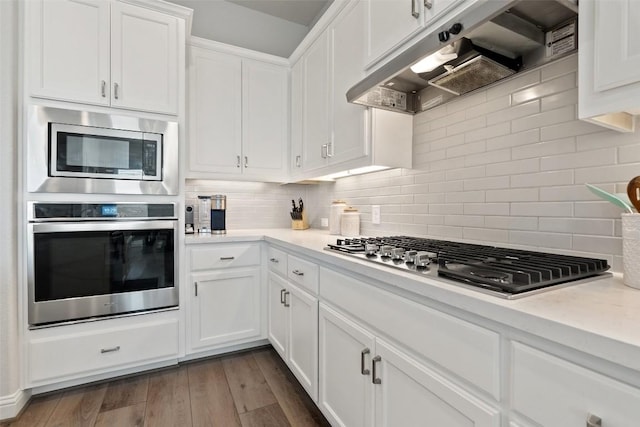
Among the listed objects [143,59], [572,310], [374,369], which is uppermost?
[143,59]

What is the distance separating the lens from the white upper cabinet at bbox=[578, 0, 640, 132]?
2.42 feet

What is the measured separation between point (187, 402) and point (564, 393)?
1874mm

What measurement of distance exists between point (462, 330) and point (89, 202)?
2.13 metres

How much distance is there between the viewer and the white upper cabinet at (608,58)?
0.74 meters

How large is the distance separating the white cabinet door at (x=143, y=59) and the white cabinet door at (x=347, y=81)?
110 cm

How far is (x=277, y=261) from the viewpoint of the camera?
6.98 feet

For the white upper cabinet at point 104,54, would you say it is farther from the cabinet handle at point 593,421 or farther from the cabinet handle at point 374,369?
the cabinet handle at point 593,421

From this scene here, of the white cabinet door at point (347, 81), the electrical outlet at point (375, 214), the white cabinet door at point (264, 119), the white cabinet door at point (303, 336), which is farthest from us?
the white cabinet door at point (264, 119)

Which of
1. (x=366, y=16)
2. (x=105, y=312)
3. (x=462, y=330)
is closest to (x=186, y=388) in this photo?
(x=105, y=312)

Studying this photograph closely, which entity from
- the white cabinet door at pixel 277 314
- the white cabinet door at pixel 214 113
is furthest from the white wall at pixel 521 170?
the white cabinet door at pixel 214 113

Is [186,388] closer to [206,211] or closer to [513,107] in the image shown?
[206,211]

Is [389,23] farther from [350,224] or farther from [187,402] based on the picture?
[187,402]

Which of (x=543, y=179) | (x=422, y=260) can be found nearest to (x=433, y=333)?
(x=422, y=260)

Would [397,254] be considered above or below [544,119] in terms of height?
below
